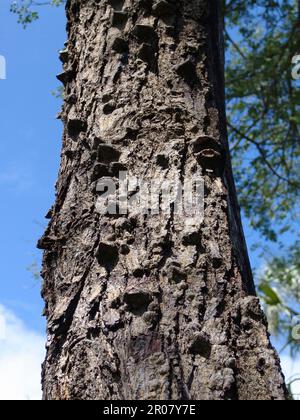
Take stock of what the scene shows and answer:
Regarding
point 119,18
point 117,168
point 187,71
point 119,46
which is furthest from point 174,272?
point 119,18

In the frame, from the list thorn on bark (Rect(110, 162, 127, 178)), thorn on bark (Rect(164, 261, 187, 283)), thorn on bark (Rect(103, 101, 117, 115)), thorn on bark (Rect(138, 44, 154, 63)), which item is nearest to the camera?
thorn on bark (Rect(164, 261, 187, 283))

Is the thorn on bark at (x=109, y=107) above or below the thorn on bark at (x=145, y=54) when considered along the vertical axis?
below

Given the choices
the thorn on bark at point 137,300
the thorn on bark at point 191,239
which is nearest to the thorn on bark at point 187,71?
the thorn on bark at point 191,239

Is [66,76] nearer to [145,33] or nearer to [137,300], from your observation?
[145,33]

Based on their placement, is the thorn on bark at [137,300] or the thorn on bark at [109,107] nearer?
the thorn on bark at [137,300]

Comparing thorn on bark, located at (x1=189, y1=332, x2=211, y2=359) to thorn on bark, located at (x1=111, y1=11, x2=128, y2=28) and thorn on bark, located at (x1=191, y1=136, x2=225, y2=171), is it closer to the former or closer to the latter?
thorn on bark, located at (x1=191, y1=136, x2=225, y2=171)

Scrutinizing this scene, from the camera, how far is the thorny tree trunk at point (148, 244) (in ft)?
4.54

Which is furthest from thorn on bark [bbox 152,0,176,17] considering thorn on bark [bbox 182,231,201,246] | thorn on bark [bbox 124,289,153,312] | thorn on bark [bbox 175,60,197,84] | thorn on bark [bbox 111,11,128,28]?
thorn on bark [bbox 124,289,153,312]

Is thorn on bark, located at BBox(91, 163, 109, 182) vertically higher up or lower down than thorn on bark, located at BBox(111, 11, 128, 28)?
lower down

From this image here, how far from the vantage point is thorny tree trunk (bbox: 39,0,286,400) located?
138 centimetres

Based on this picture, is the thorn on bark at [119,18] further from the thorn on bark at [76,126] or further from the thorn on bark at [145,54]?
the thorn on bark at [76,126]

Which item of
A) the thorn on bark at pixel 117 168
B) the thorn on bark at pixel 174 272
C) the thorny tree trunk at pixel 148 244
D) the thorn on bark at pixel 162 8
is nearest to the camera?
the thorny tree trunk at pixel 148 244

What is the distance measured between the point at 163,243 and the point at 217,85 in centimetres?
76
